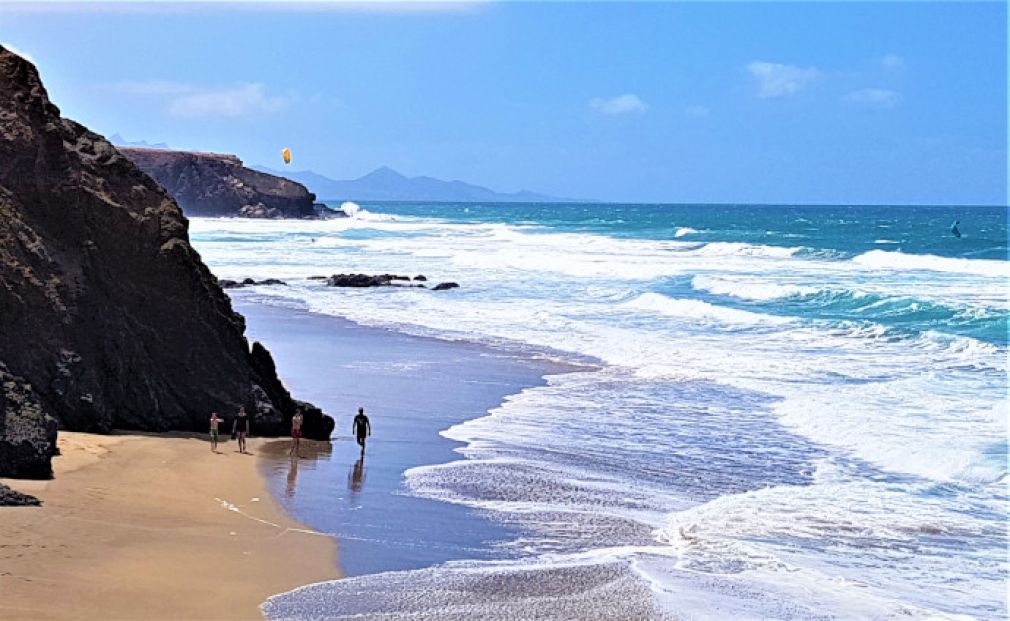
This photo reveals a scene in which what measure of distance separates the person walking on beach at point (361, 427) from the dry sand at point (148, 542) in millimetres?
1662

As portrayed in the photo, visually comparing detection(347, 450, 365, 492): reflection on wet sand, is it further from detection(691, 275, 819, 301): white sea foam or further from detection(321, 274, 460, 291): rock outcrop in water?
detection(321, 274, 460, 291): rock outcrop in water

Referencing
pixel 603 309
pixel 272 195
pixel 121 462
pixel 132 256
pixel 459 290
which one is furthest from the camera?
pixel 272 195

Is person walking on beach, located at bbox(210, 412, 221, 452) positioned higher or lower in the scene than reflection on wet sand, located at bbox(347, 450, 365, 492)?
higher

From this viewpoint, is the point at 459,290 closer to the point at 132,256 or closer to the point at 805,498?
the point at 132,256

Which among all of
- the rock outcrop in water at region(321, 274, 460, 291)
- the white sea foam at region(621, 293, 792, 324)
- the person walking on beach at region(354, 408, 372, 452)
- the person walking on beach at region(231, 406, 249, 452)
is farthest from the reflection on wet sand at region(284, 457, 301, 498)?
the rock outcrop in water at region(321, 274, 460, 291)

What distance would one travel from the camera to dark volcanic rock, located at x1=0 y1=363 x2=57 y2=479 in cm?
1274

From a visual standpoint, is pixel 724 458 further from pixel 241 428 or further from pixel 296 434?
pixel 241 428

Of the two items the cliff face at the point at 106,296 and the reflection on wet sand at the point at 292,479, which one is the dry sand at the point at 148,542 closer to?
the reflection on wet sand at the point at 292,479

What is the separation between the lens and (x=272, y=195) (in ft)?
436

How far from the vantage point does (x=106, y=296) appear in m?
16.3

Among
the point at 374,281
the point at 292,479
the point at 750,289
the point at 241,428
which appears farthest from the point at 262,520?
the point at 374,281

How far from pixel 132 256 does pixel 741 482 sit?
8.10m

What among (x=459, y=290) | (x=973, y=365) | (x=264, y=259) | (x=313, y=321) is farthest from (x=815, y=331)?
(x=264, y=259)

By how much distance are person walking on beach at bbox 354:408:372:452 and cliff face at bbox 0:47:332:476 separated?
2.33ft
